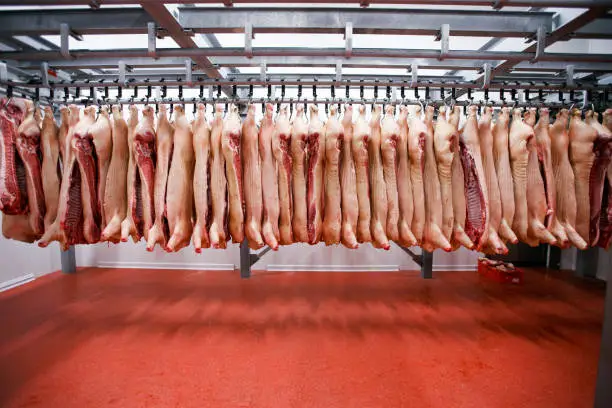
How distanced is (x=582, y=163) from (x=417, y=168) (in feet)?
4.42

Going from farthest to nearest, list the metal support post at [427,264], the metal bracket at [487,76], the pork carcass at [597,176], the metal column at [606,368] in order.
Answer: the metal support post at [427,264] → the metal bracket at [487,76] → the pork carcass at [597,176] → the metal column at [606,368]

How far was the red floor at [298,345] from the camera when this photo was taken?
243 centimetres

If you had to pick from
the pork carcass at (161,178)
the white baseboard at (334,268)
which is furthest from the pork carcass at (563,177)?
the white baseboard at (334,268)

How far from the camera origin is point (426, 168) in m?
2.56

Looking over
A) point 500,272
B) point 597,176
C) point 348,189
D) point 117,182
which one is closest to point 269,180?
point 348,189

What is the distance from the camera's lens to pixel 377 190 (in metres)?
2.50

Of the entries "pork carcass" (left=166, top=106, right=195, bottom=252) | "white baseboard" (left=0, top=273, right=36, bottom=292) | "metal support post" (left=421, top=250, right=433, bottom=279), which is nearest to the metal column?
"pork carcass" (left=166, top=106, right=195, bottom=252)

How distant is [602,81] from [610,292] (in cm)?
371

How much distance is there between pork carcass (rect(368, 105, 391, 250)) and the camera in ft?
8.15

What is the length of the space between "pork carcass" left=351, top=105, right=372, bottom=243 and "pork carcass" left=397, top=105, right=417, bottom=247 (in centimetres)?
25

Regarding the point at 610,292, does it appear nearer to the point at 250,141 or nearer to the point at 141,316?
the point at 250,141

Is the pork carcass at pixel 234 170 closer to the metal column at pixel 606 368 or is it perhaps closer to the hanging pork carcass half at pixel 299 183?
the hanging pork carcass half at pixel 299 183

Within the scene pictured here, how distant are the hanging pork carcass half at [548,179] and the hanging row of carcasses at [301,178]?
0.4 inches

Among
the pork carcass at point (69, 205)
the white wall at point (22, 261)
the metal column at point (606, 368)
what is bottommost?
the white wall at point (22, 261)
